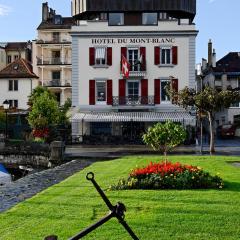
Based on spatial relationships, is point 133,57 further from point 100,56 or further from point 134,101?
point 134,101

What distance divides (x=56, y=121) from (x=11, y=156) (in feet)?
34.9

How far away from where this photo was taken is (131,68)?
165 ft

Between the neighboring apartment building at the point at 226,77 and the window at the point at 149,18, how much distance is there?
59.5 ft

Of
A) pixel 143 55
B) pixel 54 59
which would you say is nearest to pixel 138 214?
pixel 143 55

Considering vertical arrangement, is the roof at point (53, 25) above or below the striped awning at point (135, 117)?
above

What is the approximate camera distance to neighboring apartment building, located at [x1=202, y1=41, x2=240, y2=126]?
66.6 m

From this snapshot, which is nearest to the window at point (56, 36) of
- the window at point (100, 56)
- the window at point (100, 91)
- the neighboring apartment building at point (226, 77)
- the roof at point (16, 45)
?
the roof at point (16, 45)

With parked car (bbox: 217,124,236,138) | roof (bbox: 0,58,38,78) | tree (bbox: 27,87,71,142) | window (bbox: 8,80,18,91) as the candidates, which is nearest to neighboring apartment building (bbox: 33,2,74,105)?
roof (bbox: 0,58,38,78)

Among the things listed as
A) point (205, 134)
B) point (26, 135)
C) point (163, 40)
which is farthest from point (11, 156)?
point (205, 134)

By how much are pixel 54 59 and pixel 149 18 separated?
19.8m

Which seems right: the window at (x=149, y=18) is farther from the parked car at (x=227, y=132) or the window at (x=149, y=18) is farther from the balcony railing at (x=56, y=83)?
the balcony railing at (x=56, y=83)

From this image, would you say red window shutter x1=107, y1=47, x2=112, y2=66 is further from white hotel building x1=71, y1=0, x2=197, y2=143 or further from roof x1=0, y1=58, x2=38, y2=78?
roof x1=0, y1=58, x2=38, y2=78

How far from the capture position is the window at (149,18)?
5119cm

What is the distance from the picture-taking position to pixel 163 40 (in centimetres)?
5034
